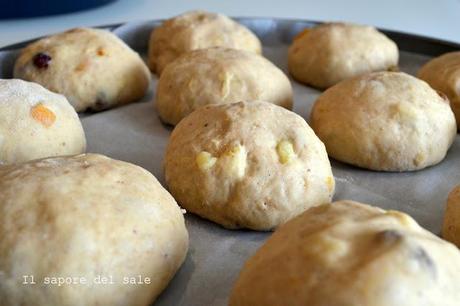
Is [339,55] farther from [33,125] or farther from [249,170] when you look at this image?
[33,125]

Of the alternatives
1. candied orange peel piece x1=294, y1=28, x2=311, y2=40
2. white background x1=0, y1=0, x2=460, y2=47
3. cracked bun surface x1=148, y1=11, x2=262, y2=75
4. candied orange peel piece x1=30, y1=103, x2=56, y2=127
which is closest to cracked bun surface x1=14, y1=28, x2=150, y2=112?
cracked bun surface x1=148, y1=11, x2=262, y2=75

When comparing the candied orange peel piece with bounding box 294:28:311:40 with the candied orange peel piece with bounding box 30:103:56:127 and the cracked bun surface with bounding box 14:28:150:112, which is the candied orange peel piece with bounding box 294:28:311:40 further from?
the candied orange peel piece with bounding box 30:103:56:127

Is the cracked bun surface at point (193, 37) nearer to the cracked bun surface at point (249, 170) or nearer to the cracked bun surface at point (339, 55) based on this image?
the cracked bun surface at point (339, 55)

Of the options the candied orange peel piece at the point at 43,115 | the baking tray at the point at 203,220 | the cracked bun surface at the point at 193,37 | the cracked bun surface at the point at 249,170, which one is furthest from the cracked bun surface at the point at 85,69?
the cracked bun surface at the point at 249,170

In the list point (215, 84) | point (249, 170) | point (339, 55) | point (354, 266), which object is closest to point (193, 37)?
point (215, 84)

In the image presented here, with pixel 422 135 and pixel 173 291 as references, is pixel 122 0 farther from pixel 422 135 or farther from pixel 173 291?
pixel 173 291
